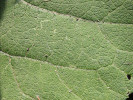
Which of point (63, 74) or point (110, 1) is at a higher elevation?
point (110, 1)

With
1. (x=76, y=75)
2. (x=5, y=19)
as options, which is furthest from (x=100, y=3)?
(x=5, y=19)

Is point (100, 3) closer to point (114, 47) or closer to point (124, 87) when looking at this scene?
point (114, 47)

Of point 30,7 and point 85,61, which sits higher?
point 30,7

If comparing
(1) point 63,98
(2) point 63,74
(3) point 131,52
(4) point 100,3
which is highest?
(4) point 100,3

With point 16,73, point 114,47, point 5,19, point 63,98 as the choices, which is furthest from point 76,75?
point 5,19

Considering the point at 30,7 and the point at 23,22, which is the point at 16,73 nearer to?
the point at 23,22

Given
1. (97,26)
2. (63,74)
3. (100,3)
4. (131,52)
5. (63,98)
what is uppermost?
(100,3)
